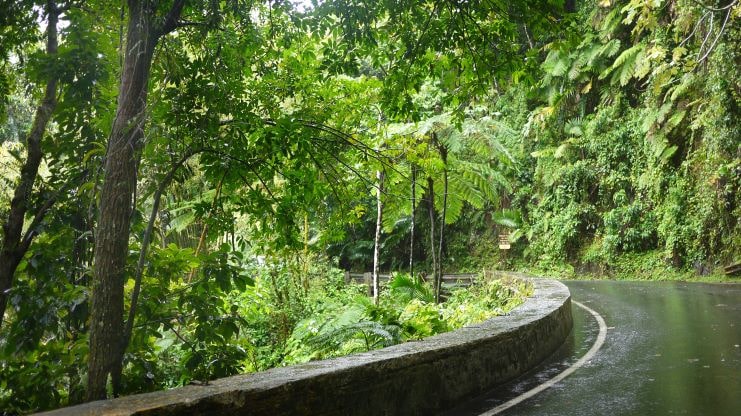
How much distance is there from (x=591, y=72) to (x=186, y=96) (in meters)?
25.6

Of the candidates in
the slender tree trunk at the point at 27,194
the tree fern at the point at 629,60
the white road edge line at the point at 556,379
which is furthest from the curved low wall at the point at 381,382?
the tree fern at the point at 629,60

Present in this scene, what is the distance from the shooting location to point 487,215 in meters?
34.0

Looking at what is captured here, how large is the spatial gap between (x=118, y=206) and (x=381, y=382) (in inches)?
99.7

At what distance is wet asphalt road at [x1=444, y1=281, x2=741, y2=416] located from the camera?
597 centimetres

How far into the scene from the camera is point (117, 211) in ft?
16.6

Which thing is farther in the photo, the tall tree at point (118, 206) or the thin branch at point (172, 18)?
the thin branch at point (172, 18)

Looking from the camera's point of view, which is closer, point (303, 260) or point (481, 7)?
point (481, 7)

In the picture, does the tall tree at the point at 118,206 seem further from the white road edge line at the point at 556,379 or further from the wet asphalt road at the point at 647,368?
the white road edge line at the point at 556,379

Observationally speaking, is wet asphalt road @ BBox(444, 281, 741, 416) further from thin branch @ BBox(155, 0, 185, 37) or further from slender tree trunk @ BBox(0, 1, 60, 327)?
thin branch @ BBox(155, 0, 185, 37)

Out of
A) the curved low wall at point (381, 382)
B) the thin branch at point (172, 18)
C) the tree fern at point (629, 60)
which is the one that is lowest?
the curved low wall at point (381, 382)

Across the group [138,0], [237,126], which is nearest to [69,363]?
[237,126]

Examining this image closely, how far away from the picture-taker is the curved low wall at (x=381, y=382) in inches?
157

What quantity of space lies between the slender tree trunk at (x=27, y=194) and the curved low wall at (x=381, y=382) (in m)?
2.35

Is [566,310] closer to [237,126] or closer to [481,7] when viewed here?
[481,7]
